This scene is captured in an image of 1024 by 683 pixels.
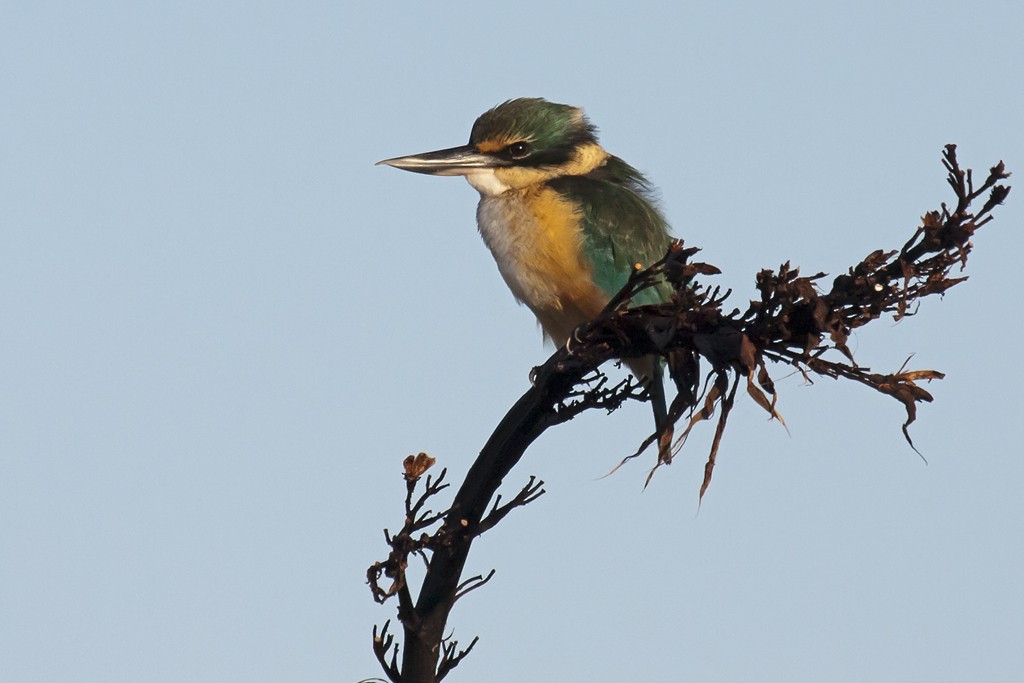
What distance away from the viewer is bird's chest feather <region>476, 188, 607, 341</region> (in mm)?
4520

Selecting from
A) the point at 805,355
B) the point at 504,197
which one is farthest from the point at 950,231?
the point at 504,197

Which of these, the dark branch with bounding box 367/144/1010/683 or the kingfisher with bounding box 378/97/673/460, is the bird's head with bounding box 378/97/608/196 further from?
the dark branch with bounding box 367/144/1010/683

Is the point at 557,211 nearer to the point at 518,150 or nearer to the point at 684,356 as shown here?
the point at 518,150

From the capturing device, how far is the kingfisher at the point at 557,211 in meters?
4.52

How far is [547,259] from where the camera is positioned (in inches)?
179

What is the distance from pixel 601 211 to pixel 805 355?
257cm

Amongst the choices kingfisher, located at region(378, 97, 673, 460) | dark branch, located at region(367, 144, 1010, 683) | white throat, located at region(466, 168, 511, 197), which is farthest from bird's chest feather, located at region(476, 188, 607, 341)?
dark branch, located at region(367, 144, 1010, 683)

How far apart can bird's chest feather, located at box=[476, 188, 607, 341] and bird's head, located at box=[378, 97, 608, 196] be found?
1.14ft

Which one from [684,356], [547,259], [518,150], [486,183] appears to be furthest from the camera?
[518,150]

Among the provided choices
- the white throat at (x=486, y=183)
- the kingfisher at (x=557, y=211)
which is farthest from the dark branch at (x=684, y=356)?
the white throat at (x=486, y=183)

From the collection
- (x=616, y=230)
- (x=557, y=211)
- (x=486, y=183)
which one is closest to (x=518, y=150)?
(x=486, y=183)

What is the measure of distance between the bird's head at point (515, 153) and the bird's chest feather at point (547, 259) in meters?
0.35

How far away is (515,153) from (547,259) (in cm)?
82

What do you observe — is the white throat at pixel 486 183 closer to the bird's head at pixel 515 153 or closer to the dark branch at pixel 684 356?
the bird's head at pixel 515 153
